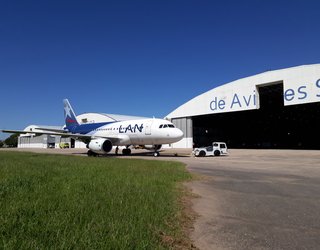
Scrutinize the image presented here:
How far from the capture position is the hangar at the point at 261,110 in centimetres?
4097

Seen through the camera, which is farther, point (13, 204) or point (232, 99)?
point (232, 99)

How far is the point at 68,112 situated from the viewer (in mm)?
43781

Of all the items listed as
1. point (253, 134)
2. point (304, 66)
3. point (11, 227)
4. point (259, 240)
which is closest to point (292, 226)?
point (259, 240)

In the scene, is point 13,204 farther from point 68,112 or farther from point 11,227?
point 68,112

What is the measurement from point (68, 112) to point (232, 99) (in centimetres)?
2573

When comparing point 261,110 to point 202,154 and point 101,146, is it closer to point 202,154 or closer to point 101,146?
point 202,154

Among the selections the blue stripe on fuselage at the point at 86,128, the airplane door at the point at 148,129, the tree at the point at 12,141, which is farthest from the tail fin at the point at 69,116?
the tree at the point at 12,141

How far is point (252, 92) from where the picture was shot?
4538cm

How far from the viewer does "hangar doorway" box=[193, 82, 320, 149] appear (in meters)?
68.1

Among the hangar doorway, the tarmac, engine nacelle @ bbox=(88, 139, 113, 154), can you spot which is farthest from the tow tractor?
the hangar doorway

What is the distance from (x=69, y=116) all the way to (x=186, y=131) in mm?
21431

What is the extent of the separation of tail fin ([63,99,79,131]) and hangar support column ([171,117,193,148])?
66.7 ft

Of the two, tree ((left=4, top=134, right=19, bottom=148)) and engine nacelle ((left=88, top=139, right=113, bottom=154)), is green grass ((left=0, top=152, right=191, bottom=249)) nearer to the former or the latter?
engine nacelle ((left=88, top=139, right=113, bottom=154))

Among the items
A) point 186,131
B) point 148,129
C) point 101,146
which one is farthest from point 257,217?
point 186,131
